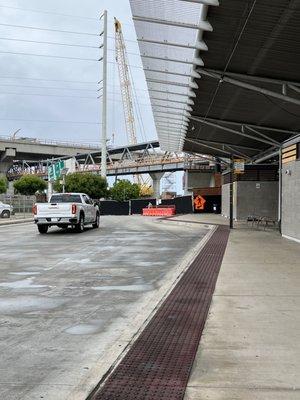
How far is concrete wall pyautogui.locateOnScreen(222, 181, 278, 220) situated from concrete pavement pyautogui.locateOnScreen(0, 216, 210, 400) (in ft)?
55.8

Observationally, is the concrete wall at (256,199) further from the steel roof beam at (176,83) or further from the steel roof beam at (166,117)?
the steel roof beam at (176,83)

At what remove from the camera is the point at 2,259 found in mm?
15133

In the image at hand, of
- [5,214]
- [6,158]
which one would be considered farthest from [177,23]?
[6,158]

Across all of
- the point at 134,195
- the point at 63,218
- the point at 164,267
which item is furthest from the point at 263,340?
the point at 134,195

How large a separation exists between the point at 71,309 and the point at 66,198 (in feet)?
61.0

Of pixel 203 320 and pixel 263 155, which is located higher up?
pixel 263 155

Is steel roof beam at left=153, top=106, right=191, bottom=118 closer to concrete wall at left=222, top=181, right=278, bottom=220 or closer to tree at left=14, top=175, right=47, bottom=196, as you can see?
concrete wall at left=222, top=181, right=278, bottom=220

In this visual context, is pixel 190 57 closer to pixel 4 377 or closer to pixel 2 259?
pixel 2 259

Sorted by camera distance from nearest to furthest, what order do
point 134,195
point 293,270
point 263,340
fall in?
point 263,340 < point 293,270 < point 134,195

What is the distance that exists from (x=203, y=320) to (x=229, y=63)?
374 inches

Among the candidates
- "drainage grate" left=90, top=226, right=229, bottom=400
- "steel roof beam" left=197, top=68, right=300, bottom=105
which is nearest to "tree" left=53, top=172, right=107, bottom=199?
"steel roof beam" left=197, top=68, right=300, bottom=105

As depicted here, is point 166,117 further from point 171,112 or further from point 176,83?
point 176,83

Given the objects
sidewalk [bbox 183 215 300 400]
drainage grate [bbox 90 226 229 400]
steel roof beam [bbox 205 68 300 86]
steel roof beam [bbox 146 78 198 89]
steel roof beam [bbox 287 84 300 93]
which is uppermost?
steel roof beam [bbox 146 78 198 89]

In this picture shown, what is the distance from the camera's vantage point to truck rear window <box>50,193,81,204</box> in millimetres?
26625
